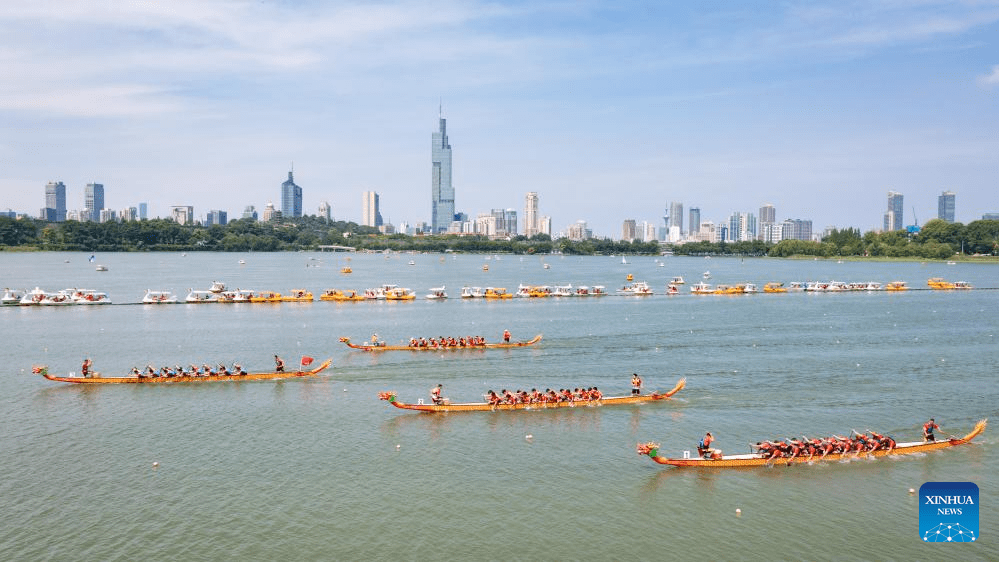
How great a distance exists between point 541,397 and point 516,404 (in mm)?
1277

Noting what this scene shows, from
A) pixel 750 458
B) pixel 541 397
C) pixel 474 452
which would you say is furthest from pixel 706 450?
pixel 541 397

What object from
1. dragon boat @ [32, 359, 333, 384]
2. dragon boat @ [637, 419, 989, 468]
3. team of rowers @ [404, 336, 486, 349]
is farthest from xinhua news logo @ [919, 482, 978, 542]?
team of rowers @ [404, 336, 486, 349]

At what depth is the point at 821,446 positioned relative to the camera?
83.2 feet

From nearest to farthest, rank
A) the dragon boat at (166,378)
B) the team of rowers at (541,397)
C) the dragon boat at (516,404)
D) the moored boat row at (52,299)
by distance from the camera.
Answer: the dragon boat at (516,404), the team of rowers at (541,397), the dragon boat at (166,378), the moored boat row at (52,299)

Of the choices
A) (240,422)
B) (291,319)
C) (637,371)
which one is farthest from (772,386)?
(291,319)

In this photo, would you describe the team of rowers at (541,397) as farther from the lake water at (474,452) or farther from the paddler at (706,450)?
the paddler at (706,450)

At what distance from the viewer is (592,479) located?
23.7 m

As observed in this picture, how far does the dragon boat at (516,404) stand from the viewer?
101 feet

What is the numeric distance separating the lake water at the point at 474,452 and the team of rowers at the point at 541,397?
62 centimetres

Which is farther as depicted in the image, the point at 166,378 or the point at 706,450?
the point at 166,378

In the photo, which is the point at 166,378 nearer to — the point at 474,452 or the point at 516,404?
the point at 516,404

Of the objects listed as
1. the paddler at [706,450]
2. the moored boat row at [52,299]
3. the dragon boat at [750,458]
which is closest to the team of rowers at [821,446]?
the dragon boat at [750,458]

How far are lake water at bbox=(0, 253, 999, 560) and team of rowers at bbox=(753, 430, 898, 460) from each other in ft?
1.73

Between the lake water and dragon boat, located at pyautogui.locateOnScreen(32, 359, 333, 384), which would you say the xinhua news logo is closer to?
the lake water
